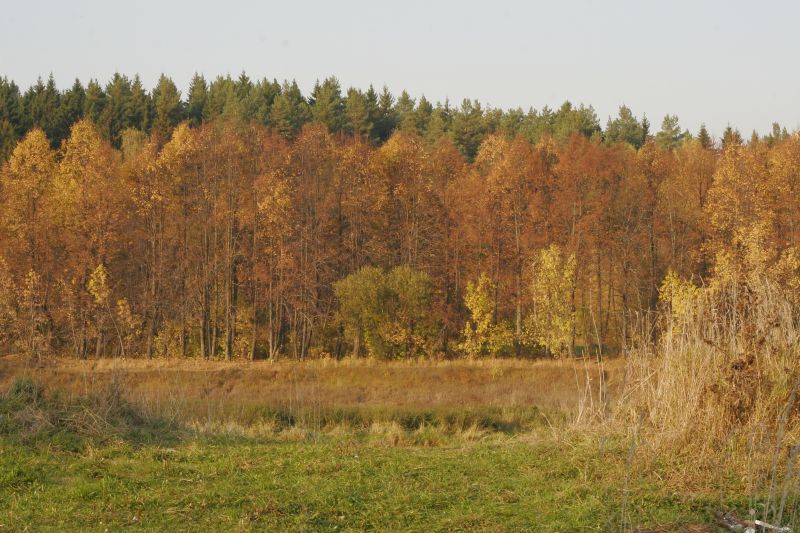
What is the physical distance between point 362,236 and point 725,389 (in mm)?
38395

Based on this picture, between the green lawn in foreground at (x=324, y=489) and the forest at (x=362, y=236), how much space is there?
30.6 m

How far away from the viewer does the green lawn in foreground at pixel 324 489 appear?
255 inches

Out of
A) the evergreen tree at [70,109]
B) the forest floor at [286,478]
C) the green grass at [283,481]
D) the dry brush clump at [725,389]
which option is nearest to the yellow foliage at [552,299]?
the forest floor at [286,478]

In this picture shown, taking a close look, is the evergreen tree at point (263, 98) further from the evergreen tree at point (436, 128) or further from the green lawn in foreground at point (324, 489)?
the green lawn in foreground at point (324, 489)

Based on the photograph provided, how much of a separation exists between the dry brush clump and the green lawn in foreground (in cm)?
64

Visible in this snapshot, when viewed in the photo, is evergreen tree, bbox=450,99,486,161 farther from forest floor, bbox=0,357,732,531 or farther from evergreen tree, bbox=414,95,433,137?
forest floor, bbox=0,357,732,531

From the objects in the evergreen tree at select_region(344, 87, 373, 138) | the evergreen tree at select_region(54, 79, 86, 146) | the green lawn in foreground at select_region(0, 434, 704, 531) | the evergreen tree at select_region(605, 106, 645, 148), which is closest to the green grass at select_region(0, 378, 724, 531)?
the green lawn in foreground at select_region(0, 434, 704, 531)

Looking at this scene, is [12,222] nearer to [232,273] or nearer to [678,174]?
[232,273]

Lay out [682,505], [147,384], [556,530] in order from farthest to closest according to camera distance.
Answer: [147,384]
[682,505]
[556,530]

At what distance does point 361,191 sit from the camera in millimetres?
45031

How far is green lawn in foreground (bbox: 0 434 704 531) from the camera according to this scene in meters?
6.46

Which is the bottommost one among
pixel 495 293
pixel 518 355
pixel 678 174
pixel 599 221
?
pixel 518 355

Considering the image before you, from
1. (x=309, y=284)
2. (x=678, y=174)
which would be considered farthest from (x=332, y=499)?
(x=678, y=174)

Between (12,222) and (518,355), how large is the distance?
26026 millimetres
